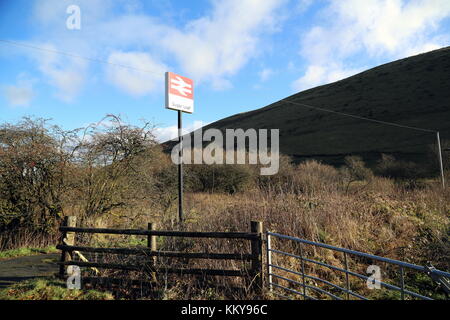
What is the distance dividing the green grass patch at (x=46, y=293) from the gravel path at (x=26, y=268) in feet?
1.85

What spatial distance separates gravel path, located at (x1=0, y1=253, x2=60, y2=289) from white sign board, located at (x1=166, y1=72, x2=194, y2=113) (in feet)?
17.8

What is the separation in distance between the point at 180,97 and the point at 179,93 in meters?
0.14

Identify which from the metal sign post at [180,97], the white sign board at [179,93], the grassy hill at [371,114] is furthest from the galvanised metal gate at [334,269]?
the grassy hill at [371,114]

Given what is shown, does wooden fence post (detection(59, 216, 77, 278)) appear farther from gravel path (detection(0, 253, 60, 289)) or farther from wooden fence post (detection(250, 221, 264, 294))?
wooden fence post (detection(250, 221, 264, 294))

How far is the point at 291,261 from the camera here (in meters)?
6.32

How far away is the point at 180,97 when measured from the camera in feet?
33.3

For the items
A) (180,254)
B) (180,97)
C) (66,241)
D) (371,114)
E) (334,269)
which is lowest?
(334,269)

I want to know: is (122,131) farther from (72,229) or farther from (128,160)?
(72,229)

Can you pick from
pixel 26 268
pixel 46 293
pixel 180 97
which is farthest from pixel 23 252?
pixel 180 97

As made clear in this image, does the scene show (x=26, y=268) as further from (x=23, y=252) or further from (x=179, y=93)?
(x=179, y=93)

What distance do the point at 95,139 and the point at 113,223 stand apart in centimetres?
296
